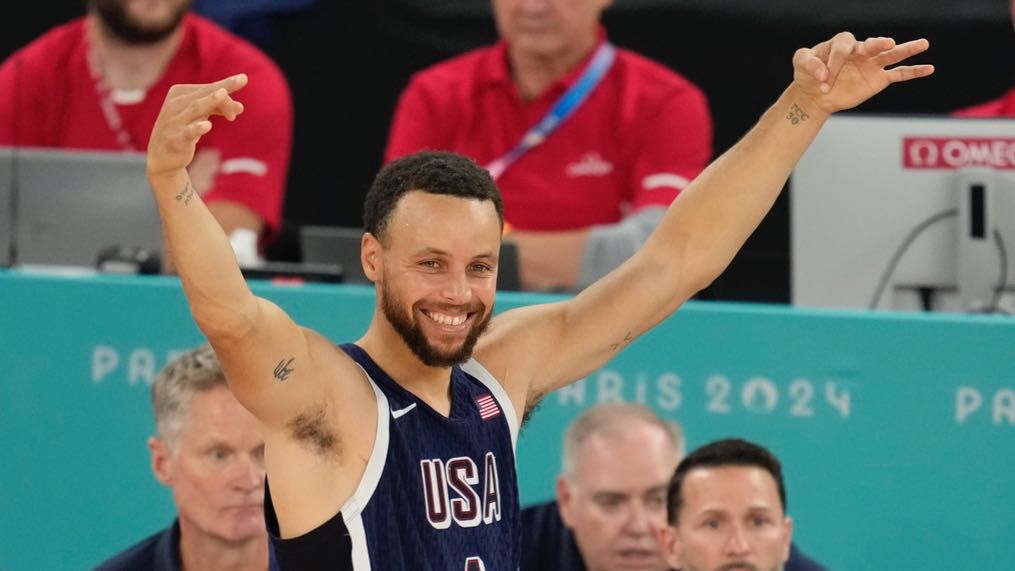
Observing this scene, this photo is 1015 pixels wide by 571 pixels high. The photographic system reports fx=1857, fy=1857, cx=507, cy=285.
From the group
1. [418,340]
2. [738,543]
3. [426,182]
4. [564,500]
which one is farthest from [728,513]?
[426,182]

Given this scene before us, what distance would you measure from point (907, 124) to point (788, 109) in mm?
1682

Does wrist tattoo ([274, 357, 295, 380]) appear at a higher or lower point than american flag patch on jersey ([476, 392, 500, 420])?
higher

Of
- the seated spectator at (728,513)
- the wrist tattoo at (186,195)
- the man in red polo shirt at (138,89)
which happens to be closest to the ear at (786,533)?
the seated spectator at (728,513)

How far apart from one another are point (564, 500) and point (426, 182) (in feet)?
5.88

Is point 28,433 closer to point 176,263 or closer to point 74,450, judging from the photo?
point 74,450

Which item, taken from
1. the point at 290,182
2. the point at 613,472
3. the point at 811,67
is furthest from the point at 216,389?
the point at 290,182

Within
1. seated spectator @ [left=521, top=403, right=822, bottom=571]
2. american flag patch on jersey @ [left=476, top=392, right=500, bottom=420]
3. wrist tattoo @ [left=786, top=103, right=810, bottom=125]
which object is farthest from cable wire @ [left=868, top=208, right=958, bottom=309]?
american flag patch on jersey @ [left=476, top=392, right=500, bottom=420]

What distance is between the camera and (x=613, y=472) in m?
5.07

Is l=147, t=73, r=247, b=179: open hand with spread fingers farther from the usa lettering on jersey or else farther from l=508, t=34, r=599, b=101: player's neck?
l=508, t=34, r=599, b=101: player's neck

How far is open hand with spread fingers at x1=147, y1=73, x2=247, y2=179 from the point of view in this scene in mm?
3209

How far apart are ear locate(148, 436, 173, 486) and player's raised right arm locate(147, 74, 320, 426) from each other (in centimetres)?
171

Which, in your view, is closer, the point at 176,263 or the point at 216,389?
the point at 176,263

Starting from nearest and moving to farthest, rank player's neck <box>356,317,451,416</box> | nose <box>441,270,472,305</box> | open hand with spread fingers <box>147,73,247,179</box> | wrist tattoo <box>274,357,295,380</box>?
open hand with spread fingers <box>147,73,247,179</box> < wrist tattoo <box>274,357,295,380</box> < nose <box>441,270,472,305</box> < player's neck <box>356,317,451,416</box>

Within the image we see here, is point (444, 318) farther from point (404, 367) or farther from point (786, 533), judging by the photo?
point (786, 533)
